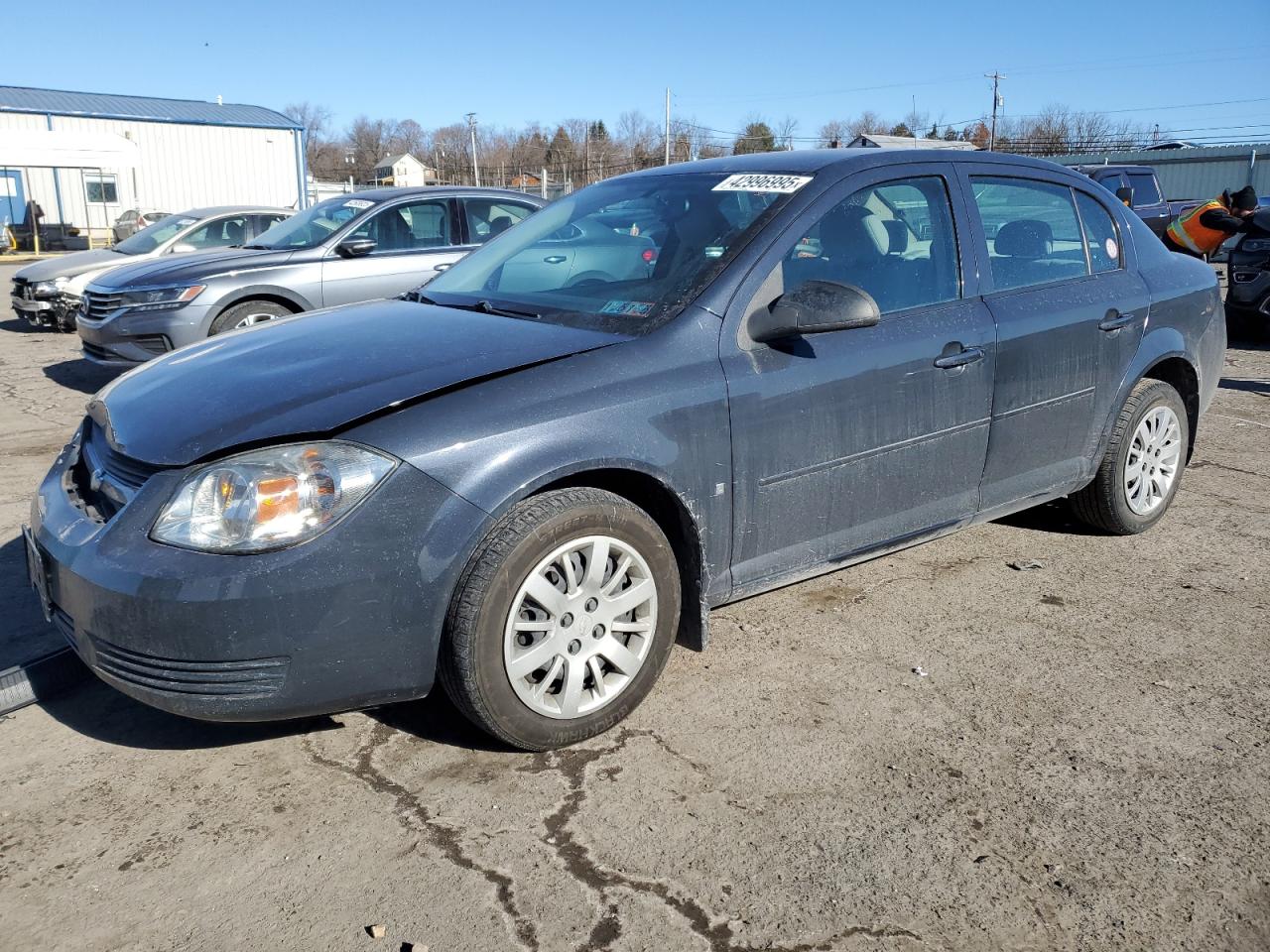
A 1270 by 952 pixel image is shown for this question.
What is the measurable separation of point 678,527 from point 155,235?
36.4 ft

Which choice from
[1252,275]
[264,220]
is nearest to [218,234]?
[264,220]

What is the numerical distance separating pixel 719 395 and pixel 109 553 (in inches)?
67.8

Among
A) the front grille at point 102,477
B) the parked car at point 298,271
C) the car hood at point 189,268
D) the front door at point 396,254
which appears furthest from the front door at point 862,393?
the car hood at point 189,268

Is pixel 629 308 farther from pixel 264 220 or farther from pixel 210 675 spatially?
pixel 264 220

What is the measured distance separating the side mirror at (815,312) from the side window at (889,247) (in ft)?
0.42

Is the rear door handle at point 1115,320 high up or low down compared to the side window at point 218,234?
down

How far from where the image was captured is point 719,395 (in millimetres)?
3207

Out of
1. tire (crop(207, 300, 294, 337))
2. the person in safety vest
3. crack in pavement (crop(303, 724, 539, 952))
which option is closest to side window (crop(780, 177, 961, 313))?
crack in pavement (crop(303, 724, 539, 952))

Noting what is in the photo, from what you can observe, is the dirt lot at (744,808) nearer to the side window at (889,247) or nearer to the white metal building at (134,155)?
the side window at (889,247)

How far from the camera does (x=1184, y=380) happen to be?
4988 millimetres

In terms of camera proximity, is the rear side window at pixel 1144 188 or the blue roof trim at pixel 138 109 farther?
the blue roof trim at pixel 138 109

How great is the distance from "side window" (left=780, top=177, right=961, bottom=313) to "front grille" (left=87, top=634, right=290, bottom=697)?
1.94 m

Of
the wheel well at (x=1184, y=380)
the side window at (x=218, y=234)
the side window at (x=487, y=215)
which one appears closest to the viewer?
the wheel well at (x=1184, y=380)

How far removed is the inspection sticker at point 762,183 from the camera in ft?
11.9
